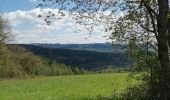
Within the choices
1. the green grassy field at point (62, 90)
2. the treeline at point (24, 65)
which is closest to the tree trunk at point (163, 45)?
the green grassy field at point (62, 90)

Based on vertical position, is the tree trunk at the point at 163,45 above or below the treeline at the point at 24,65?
above

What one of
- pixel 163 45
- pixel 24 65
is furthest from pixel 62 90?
pixel 24 65

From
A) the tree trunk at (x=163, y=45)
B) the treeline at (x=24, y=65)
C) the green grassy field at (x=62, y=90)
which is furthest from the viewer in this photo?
the treeline at (x=24, y=65)

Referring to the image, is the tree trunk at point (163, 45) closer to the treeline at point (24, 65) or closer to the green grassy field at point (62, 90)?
the green grassy field at point (62, 90)

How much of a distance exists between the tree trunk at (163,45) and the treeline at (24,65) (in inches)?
2444

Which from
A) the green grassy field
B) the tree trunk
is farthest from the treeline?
the tree trunk

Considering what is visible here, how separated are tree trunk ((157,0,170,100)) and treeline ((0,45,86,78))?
62080 millimetres

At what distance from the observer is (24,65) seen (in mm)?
104688

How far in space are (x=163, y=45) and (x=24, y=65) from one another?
291 ft

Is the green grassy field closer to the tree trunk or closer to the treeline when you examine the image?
the tree trunk

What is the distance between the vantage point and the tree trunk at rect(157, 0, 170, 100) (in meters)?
17.2

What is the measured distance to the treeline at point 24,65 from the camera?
285 ft

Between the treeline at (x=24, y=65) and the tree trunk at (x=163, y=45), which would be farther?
the treeline at (x=24, y=65)

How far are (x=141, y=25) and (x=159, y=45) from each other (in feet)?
3.52
